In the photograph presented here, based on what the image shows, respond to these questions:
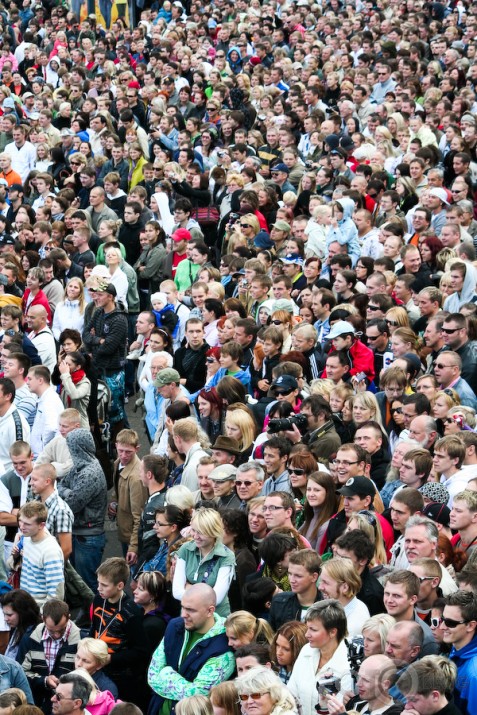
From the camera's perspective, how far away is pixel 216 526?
750 centimetres

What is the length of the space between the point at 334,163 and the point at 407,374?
668 centimetres

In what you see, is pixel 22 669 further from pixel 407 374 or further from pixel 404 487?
pixel 407 374

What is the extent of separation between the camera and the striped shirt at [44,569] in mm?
8281

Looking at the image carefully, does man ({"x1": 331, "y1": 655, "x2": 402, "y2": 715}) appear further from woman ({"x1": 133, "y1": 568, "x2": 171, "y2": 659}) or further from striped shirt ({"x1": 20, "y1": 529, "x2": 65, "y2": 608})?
striped shirt ({"x1": 20, "y1": 529, "x2": 65, "y2": 608})

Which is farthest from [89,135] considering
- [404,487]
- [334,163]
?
[404,487]

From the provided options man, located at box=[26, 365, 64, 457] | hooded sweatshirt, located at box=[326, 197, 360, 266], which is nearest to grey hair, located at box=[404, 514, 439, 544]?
man, located at box=[26, 365, 64, 457]

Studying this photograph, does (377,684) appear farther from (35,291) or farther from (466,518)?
(35,291)

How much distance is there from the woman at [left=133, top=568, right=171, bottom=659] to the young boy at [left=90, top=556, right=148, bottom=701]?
53mm

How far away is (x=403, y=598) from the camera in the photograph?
657 centimetres

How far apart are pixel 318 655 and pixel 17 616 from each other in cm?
224

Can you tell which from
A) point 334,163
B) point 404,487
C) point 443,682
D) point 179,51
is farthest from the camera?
point 179,51

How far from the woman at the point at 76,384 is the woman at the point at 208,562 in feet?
10.0

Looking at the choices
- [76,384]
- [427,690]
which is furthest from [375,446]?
[427,690]

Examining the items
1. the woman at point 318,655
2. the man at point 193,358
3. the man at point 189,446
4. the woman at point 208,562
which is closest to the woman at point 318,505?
the woman at point 208,562
